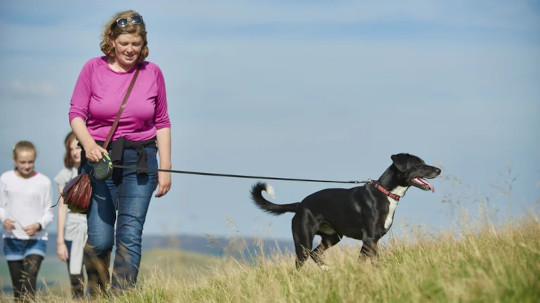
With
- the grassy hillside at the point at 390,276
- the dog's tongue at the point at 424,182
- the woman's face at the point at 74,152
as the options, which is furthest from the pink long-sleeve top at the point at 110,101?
the woman's face at the point at 74,152

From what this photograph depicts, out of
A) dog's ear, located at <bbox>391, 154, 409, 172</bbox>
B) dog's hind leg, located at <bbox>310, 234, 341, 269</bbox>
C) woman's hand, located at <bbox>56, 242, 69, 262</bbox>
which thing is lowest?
woman's hand, located at <bbox>56, 242, 69, 262</bbox>

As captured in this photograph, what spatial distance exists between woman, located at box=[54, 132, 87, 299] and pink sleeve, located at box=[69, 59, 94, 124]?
2.70m

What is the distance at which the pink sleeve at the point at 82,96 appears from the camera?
19.8 ft

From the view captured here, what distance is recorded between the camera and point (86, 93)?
6.06m

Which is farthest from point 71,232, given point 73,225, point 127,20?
point 127,20

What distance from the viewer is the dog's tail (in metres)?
7.48

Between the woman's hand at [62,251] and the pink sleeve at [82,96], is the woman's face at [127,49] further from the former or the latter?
the woman's hand at [62,251]

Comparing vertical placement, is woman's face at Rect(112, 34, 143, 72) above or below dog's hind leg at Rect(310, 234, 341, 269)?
above

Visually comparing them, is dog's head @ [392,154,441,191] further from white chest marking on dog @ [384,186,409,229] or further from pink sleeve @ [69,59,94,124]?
pink sleeve @ [69,59,94,124]

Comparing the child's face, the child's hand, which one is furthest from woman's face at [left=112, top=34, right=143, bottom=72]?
the child's hand

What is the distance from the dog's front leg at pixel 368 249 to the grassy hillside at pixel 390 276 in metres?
0.11

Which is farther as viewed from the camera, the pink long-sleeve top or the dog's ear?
the dog's ear

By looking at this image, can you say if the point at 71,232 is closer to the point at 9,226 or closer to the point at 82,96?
the point at 9,226

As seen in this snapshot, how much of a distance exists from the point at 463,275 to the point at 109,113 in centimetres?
308
